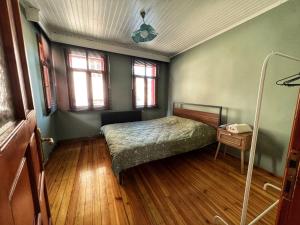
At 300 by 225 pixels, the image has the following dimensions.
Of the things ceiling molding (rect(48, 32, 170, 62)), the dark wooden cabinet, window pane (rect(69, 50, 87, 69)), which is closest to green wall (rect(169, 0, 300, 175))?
ceiling molding (rect(48, 32, 170, 62))

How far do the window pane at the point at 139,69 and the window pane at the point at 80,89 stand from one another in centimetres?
150

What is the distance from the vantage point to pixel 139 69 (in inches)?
169

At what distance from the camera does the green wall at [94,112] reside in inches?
130

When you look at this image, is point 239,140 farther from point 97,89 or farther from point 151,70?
point 97,89

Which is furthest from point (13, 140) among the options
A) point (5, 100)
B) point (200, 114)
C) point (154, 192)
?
point (200, 114)

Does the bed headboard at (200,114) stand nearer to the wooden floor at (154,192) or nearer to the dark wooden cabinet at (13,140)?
the wooden floor at (154,192)

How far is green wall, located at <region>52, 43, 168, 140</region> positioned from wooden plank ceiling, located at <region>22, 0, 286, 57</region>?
69 cm

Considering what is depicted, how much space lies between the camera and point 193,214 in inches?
59.2

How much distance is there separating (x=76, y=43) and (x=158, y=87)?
2.67 meters

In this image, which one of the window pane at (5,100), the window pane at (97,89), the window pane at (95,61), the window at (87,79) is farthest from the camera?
the window pane at (97,89)

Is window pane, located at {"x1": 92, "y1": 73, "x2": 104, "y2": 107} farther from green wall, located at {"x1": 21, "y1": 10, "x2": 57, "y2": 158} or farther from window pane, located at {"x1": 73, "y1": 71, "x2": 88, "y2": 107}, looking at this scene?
green wall, located at {"x1": 21, "y1": 10, "x2": 57, "y2": 158}

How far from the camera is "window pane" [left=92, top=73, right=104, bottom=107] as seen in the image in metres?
3.72

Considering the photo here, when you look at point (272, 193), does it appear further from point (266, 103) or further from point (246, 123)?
point (266, 103)

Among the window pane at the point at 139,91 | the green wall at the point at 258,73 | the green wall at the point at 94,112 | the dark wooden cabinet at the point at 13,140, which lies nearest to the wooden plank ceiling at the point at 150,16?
the green wall at the point at 258,73
